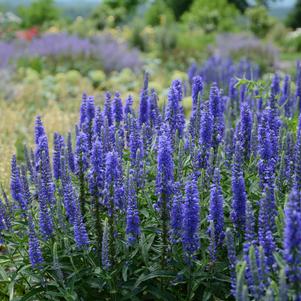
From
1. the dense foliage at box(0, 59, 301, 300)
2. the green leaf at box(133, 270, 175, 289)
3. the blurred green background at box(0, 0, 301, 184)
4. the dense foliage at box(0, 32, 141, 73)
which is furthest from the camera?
the dense foliage at box(0, 32, 141, 73)

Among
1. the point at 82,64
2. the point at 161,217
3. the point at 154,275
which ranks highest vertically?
the point at 161,217

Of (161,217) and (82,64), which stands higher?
(161,217)

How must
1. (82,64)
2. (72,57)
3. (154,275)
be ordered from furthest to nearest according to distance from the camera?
(72,57)
(82,64)
(154,275)

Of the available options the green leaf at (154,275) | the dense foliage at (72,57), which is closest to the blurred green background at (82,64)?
the dense foliage at (72,57)

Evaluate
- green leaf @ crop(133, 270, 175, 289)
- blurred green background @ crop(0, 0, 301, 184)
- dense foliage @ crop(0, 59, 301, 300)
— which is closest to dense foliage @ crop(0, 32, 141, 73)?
blurred green background @ crop(0, 0, 301, 184)

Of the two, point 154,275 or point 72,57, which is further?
point 72,57

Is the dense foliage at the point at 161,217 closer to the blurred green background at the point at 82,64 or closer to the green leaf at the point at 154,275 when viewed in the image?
the green leaf at the point at 154,275

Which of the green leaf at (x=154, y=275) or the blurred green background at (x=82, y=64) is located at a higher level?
the green leaf at (x=154, y=275)

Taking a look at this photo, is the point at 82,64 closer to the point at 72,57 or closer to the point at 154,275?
the point at 72,57

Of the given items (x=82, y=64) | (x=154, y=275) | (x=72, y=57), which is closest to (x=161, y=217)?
(x=154, y=275)

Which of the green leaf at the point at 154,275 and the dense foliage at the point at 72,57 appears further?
the dense foliage at the point at 72,57

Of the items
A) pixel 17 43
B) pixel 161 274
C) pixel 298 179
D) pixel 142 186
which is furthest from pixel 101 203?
pixel 17 43

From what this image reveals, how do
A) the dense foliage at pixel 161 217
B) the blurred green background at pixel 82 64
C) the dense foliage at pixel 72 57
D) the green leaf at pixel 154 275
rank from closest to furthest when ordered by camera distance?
the dense foliage at pixel 161 217 < the green leaf at pixel 154 275 < the blurred green background at pixel 82 64 < the dense foliage at pixel 72 57

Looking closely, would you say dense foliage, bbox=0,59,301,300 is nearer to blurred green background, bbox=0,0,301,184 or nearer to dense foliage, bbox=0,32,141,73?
blurred green background, bbox=0,0,301,184
